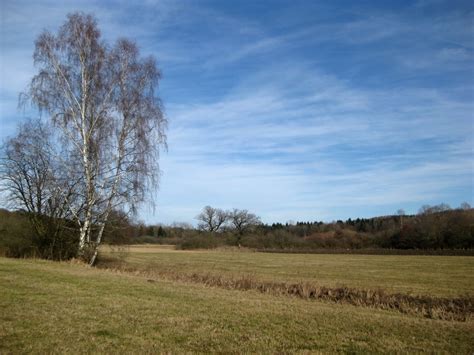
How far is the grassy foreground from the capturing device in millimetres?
7445

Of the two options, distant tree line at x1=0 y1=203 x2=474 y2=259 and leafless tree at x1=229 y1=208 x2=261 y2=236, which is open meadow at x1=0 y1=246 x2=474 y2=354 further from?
leafless tree at x1=229 y1=208 x2=261 y2=236

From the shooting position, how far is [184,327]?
354 inches

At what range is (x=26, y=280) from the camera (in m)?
14.6

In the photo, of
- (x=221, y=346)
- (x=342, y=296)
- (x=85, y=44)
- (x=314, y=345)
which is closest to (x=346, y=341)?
(x=314, y=345)

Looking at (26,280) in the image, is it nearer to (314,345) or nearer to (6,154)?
(314,345)

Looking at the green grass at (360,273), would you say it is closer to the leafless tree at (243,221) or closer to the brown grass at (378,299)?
the brown grass at (378,299)

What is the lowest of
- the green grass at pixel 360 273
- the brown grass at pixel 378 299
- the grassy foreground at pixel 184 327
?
the green grass at pixel 360 273

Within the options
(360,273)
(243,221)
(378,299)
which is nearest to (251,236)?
(243,221)

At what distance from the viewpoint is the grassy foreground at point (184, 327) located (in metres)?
7.45

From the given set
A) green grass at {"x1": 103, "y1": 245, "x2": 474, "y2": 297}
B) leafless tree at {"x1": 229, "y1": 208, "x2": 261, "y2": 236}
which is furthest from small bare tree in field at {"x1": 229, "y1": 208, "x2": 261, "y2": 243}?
green grass at {"x1": 103, "y1": 245, "x2": 474, "y2": 297}

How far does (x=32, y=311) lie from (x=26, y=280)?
5.82 metres

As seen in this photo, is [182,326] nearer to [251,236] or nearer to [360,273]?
[360,273]

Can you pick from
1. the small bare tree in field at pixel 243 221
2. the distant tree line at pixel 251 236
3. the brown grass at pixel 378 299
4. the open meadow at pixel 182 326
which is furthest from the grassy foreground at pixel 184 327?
the small bare tree in field at pixel 243 221

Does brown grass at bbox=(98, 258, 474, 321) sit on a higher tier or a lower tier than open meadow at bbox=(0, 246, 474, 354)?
lower
